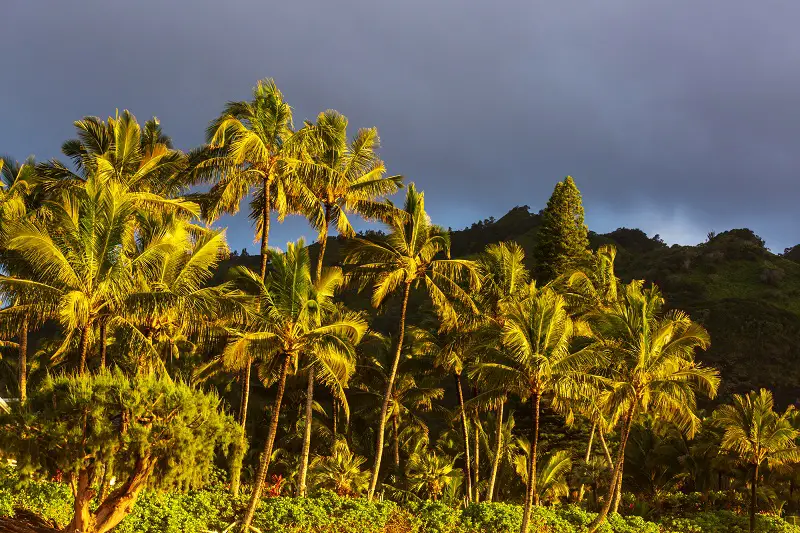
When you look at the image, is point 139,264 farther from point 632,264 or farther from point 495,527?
point 632,264

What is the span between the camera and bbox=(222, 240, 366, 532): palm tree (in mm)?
18500

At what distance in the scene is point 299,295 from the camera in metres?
18.6

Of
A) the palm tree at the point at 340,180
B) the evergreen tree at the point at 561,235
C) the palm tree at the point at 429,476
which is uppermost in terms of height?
the evergreen tree at the point at 561,235

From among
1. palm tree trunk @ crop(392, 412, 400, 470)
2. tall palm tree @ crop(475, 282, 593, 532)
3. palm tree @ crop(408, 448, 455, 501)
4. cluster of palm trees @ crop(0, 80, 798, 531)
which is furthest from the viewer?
palm tree trunk @ crop(392, 412, 400, 470)

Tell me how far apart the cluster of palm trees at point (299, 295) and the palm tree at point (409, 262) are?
3.1 inches

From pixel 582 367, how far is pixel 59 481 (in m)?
17.2

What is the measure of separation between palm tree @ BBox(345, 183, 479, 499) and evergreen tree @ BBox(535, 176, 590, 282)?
1724cm

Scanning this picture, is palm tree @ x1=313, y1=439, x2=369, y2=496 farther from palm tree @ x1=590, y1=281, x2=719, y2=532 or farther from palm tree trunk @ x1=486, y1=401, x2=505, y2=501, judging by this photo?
palm tree @ x1=590, y1=281, x2=719, y2=532

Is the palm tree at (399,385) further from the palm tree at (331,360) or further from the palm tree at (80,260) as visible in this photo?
the palm tree at (80,260)

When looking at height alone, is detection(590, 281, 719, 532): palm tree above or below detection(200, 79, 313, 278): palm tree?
below

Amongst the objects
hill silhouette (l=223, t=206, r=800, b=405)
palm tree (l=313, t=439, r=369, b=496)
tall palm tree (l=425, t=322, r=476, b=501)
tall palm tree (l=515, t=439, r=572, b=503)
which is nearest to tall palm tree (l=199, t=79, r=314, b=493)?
palm tree (l=313, t=439, r=369, b=496)

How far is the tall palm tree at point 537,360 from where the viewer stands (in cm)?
2028

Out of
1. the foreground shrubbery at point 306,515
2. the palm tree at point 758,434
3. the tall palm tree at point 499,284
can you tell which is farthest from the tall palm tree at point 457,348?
the palm tree at point 758,434

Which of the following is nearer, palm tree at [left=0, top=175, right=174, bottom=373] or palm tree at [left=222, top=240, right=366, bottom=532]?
palm tree at [left=0, top=175, right=174, bottom=373]
